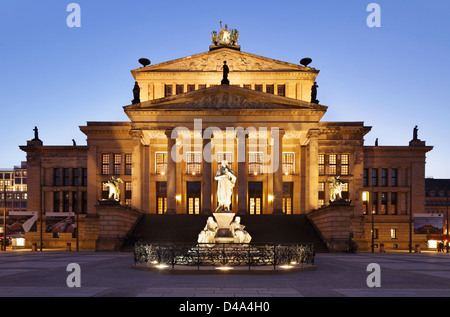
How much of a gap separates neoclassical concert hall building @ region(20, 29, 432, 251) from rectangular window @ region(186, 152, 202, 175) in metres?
A: 0.15

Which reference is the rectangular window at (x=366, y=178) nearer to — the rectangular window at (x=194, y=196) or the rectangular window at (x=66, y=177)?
the rectangular window at (x=194, y=196)

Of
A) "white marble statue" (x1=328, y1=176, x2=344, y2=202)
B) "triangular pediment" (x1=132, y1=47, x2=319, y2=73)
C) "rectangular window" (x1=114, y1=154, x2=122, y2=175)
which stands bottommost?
"white marble statue" (x1=328, y1=176, x2=344, y2=202)

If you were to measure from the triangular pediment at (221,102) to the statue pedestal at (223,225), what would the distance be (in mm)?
28759

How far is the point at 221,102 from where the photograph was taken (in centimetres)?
5322

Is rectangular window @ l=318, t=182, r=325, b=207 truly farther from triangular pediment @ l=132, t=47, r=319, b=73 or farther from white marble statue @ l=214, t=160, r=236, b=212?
white marble statue @ l=214, t=160, r=236, b=212

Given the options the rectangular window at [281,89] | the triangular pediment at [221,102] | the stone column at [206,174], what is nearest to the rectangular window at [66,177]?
the triangular pediment at [221,102]

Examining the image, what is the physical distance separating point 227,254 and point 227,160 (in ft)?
125

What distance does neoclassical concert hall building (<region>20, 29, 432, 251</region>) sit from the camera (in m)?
52.1

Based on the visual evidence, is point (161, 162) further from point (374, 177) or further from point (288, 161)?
point (374, 177)

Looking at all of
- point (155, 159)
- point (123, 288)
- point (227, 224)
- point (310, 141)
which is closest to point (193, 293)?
point (123, 288)

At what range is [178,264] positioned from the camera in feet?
75.9

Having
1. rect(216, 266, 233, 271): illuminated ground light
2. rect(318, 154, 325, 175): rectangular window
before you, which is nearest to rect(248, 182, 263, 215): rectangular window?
rect(318, 154, 325, 175): rectangular window

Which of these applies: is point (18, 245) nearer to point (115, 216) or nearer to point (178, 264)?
point (115, 216)

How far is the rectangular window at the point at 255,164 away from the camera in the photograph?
202ft
